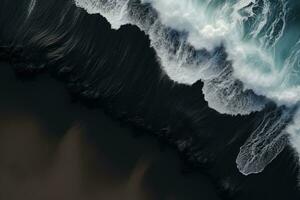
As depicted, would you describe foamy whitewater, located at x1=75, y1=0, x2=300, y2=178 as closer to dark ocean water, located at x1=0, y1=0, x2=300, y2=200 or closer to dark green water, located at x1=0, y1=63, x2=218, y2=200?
dark ocean water, located at x1=0, y1=0, x2=300, y2=200

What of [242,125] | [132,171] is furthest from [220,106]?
[132,171]

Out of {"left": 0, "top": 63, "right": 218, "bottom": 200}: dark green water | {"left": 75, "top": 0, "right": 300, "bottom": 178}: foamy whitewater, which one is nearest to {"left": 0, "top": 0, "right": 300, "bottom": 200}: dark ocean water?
{"left": 0, "top": 63, "right": 218, "bottom": 200}: dark green water

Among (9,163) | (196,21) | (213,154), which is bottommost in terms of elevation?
(9,163)

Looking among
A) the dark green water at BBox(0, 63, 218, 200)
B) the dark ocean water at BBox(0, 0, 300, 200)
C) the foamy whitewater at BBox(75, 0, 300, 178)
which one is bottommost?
the dark green water at BBox(0, 63, 218, 200)

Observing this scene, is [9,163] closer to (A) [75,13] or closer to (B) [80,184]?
(B) [80,184]

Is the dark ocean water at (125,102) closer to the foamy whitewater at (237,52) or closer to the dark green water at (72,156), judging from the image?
the dark green water at (72,156)
